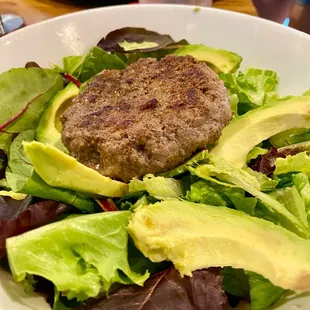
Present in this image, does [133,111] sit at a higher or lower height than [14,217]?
higher

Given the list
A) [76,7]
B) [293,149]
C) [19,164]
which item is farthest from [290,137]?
[76,7]

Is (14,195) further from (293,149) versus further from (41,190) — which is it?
(293,149)

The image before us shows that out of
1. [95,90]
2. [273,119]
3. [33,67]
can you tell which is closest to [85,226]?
[95,90]

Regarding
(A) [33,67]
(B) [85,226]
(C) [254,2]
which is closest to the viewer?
(B) [85,226]

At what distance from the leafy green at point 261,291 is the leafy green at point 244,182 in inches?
6.5

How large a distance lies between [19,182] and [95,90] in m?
0.37

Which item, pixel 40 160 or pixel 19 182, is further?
pixel 19 182

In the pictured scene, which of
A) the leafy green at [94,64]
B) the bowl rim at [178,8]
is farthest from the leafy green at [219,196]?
the bowl rim at [178,8]

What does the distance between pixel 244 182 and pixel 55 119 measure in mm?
695

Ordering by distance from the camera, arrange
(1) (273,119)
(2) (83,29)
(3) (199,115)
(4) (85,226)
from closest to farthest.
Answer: (4) (85,226) → (3) (199,115) → (1) (273,119) → (2) (83,29)

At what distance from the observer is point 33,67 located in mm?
1738

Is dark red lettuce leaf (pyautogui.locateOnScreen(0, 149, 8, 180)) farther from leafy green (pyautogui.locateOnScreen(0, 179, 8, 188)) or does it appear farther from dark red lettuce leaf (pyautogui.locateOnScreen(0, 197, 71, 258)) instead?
dark red lettuce leaf (pyautogui.locateOnScreen(0, 197, 71, 258))

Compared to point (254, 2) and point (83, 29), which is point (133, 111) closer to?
point (83, 29)

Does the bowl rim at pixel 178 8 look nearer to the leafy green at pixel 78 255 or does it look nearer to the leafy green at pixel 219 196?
the leafy green at pixel 219 196
